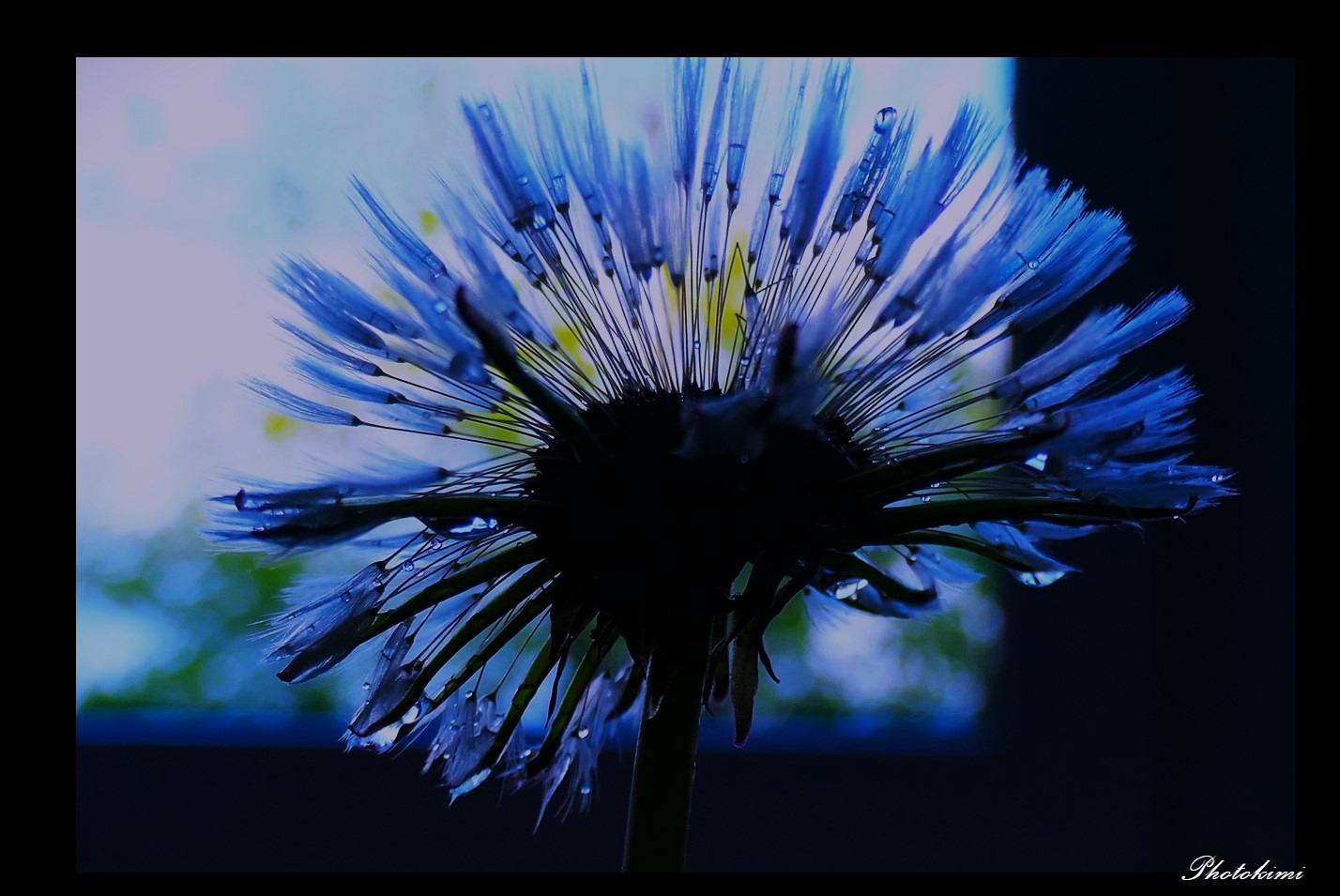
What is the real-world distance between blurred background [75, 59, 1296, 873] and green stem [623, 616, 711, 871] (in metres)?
0.78

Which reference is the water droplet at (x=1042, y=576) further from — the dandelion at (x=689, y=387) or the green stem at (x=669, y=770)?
the green stem at (x=669, y=770)

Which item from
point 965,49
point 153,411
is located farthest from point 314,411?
point 153,411

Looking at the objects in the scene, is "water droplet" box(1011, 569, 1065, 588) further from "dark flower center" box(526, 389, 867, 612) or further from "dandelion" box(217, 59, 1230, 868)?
"dark flower center" box(526, 389, 867, 612)

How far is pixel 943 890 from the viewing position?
647mm

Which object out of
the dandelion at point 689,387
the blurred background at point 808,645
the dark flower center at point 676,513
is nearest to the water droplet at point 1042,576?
the dandelion at point 689,387

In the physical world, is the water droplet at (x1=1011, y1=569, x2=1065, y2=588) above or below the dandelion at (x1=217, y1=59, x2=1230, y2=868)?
below

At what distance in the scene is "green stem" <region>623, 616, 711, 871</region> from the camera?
475mm

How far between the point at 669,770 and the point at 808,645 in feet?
2.73

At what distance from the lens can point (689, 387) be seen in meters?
0.50

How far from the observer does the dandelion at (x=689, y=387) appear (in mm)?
453

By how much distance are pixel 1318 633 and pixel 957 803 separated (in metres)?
0.50

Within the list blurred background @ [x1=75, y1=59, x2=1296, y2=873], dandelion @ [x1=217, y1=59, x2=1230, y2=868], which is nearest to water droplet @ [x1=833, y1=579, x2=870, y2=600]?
dandelion @ [x1=217, y1=59, x2=1230, y2=868]

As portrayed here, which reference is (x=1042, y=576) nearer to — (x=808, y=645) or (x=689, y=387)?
(x=689, y=387)

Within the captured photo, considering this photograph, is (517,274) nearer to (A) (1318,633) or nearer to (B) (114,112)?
(A) (1318,633)
